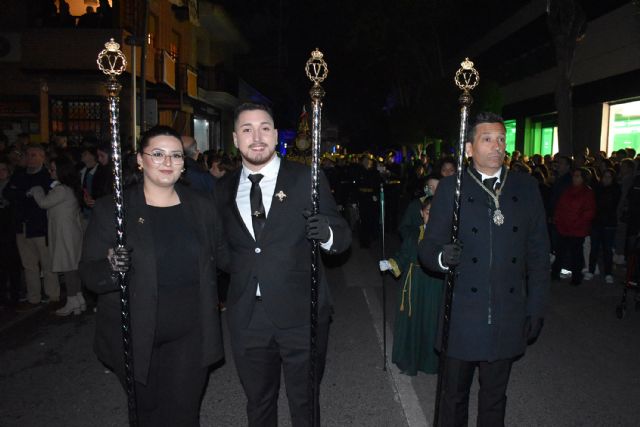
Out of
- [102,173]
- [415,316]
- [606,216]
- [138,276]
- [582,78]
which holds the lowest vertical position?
[415,316]

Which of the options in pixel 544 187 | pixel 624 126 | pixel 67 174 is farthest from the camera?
pixel 624 126

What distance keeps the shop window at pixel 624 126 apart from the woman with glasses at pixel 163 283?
1594 cm

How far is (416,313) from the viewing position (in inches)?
221

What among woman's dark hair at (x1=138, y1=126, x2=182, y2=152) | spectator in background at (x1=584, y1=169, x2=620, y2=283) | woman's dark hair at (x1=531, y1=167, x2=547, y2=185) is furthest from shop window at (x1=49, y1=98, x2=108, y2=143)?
woman's dark hair at (x1=138, y1=126, x2=182, y2=152)

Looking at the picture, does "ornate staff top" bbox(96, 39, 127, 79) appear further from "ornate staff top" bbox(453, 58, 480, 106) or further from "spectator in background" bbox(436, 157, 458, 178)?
"spectator in background" bbox(436, 157, 458, 178)

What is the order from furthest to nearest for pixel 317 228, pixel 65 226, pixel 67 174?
pixel 67 174 → pixel 65 226 → pixel 317 228

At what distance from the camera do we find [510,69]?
29.5m

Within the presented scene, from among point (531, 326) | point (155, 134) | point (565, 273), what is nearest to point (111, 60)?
point (155, 134)

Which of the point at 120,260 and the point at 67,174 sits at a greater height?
the point at 67,174

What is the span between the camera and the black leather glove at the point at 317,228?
3158mm

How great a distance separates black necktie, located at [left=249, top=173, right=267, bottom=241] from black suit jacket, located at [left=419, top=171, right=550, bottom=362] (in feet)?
3.44

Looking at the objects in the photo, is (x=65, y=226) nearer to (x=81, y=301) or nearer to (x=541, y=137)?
(x=81, y=301)

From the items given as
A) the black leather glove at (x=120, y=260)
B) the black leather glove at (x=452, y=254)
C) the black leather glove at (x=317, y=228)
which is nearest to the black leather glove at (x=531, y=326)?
the black leather glove at (x=452, y=254)

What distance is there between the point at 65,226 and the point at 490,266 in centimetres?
596
